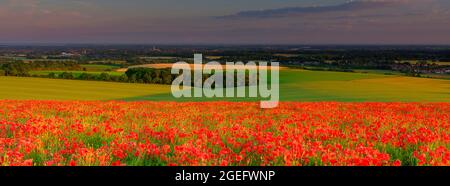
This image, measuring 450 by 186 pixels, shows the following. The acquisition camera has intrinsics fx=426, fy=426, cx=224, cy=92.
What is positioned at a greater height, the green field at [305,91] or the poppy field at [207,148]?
the poppy field at [207,148]

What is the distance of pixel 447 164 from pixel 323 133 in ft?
9.68

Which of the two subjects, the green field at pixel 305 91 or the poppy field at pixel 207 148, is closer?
the poppy field at pixel 207 148

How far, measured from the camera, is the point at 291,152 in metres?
5.77

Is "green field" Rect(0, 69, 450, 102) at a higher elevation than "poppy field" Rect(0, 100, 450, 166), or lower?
lower

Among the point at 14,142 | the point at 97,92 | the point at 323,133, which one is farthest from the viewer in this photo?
the point at 97,92

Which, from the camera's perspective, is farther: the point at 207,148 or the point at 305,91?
the point at 305,91

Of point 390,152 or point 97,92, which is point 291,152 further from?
point 97,92

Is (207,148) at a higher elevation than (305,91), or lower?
higher

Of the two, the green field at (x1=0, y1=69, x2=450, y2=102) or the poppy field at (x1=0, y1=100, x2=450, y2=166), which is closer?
the poppy field at (x1=0, y1=100, x2=450, y2=166)
